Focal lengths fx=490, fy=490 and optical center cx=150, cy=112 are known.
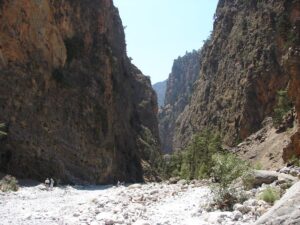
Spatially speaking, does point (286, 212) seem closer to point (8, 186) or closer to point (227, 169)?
point (227, 169)

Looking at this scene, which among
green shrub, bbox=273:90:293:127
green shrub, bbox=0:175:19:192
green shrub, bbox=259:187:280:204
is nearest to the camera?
green shrub, bbox=259:187:280:204

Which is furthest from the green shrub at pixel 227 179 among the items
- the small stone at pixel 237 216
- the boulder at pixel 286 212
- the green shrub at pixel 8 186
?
the green shrub at pixel 8 186

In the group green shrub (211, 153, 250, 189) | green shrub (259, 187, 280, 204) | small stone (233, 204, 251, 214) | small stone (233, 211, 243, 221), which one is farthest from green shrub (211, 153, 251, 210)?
small stone (233, 211, 243, 221)

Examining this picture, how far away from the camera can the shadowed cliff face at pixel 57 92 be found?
3681 centimetres

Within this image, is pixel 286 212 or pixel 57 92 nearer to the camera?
pixel 286 212

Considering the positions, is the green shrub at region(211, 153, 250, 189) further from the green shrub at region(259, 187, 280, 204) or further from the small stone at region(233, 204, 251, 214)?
the green shrub at region(259, 187, 280, 204)

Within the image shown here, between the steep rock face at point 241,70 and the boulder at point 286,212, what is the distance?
2171 inches

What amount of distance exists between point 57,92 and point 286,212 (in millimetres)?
38992

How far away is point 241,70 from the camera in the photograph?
8681 centimetres

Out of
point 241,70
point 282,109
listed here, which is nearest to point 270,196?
point 282,109

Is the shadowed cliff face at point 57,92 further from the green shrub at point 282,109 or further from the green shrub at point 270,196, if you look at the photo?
the green shrub at point 270,196

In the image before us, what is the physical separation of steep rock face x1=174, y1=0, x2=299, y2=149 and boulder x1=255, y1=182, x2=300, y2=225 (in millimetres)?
55138

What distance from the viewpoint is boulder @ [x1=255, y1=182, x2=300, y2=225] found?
6855 mm

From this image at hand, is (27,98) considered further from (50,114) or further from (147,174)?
(147,174)
